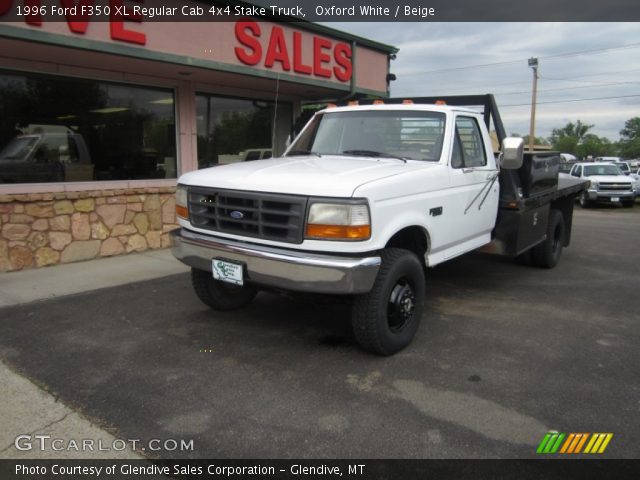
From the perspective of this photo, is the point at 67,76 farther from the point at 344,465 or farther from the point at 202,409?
the point at 344,465

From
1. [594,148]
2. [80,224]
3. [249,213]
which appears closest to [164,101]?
Answer: [80,224]

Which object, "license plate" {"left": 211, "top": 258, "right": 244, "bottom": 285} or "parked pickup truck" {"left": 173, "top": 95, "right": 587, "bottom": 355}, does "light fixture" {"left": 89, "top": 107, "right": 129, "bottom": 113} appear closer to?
"parked pickup truck" {"left": 173, "top": 95, "right": 587, "bottom": 355}

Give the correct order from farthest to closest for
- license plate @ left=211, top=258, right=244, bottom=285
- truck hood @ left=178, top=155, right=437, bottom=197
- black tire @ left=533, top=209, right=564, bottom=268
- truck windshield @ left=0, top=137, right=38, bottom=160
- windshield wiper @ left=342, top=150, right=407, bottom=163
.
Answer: black tire @ left=533, top=209, right=564, bottom=268
truck windshield @ left=0, top=137, right=38, bottom=160
windshield wiper @ left=342, top=150, right=407, bottom=163
license plate @ left=211, top=258, right=244, bottom=285
truck hood @ left=178, top=155, right=437, bottom=197

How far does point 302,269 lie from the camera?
11.4 ft

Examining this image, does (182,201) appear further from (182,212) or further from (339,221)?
(339,221)

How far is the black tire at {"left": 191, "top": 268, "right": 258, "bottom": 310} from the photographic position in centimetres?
474

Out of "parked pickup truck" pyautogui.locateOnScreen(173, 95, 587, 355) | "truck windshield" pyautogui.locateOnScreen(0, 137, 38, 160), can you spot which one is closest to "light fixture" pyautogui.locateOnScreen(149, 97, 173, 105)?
"truck windshield" pyautogui.locateOnScreen(0, 137, 38, 160)

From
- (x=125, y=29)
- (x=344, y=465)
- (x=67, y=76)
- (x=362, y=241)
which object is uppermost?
(x=125, y=29)

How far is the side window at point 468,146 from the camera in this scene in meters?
4.74

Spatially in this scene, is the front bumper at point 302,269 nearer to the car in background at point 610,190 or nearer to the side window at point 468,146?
the side window at point 468,146

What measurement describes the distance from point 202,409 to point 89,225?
4.84m

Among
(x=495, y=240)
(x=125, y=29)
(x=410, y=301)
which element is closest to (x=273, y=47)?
(x=125, y=29)

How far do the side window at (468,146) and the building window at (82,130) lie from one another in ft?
17.2

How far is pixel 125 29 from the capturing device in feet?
20.5
